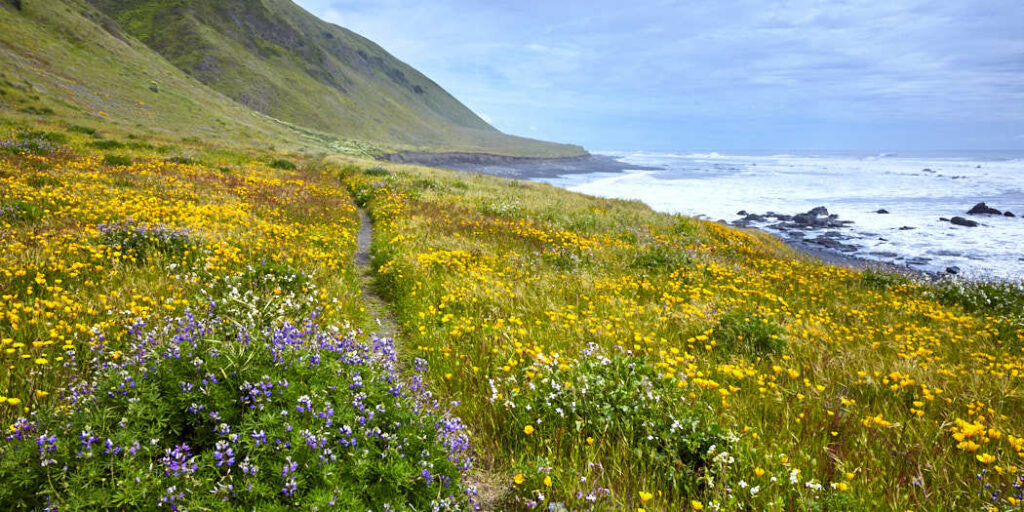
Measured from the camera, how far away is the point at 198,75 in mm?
97812

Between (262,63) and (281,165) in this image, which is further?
(262,63)

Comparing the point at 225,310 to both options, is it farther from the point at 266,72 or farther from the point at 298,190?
the point at 266,72

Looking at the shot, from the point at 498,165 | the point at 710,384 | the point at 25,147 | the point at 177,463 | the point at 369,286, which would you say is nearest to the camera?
the point at 177,463

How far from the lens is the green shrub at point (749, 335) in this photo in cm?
604

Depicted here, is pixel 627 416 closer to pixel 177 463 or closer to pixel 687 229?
pixel 177 463

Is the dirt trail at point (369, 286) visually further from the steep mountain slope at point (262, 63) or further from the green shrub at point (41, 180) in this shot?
the steep mountain slope at point (262, 63)

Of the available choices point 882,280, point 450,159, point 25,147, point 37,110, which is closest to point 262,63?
point 450,159

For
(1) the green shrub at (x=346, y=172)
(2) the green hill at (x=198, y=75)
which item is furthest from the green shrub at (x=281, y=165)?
(2) the green hill at (x=198, y=75)

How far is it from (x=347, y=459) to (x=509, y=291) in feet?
15.9

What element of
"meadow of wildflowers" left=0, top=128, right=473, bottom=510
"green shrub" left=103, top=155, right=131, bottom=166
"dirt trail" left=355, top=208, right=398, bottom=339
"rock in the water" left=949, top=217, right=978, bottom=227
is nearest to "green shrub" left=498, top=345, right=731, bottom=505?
"meadow of wildflowers" left=0, top=128, right=473, bottom=510

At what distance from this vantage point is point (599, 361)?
4879 mm

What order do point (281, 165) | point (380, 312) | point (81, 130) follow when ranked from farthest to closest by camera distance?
1. point (281, 165)
2. point (81, 130)
3. point (380, 312)

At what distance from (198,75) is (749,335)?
124 m

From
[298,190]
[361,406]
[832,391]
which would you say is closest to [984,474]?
[832,391]
